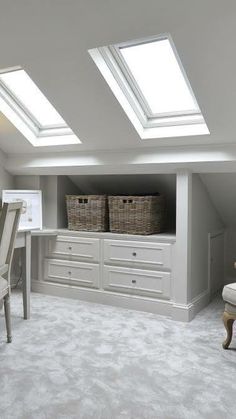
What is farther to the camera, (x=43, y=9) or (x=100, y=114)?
(x=100, y=114)

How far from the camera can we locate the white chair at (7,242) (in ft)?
8.41

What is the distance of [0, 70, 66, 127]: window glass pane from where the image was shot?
3.08 m

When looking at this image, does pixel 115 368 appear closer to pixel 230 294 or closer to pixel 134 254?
pixel 230 294

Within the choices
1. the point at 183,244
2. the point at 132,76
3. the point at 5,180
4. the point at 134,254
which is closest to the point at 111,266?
the point at 134,254

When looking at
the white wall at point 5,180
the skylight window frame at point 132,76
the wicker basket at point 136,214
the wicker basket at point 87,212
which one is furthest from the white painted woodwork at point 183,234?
the white wall at point 5,180

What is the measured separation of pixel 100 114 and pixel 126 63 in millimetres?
412

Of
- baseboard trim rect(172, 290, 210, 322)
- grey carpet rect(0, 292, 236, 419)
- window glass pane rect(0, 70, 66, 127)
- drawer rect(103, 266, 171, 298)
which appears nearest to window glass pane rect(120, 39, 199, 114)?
window glass pane rect(0, 70, 66, 127)

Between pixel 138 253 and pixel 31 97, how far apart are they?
1623mm

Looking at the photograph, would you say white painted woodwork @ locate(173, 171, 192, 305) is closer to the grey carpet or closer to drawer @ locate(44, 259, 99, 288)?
the grey carpet

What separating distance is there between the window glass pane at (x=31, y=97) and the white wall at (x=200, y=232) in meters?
1.35

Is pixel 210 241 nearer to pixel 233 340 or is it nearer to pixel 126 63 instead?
pixel 233 340

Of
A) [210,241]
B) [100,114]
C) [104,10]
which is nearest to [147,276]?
[210,241]

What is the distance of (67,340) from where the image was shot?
268 cm

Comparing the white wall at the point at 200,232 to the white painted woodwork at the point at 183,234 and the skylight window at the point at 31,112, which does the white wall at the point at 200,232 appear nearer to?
the white painted woodwork at the point at 183,234
